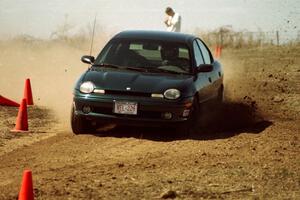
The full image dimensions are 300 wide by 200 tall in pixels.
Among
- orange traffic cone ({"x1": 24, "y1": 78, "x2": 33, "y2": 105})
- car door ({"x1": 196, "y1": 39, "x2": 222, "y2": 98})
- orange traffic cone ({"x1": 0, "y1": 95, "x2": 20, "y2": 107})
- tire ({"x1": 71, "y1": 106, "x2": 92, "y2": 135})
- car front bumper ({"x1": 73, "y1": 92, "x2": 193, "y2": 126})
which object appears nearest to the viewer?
car front bumper ({"x1": 73, "y1": 92, "x2": 193, "y2": 126})

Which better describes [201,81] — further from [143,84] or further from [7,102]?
[7,102]

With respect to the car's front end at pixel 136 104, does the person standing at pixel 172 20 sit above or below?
above

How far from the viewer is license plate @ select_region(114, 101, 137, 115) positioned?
10.5 meters

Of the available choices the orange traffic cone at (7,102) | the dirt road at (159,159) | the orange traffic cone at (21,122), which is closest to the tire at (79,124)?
the dirt road at (159,159)

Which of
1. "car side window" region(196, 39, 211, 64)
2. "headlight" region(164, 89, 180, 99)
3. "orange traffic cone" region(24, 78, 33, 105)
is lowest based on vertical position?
"orange traffic cone" region(24, 78, 33, 105)

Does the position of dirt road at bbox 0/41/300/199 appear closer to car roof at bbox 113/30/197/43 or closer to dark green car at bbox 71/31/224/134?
dark green car at bbox 71/31/224/134

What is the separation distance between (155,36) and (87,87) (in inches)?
76.9

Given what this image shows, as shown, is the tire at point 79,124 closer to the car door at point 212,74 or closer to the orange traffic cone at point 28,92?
the car door at point 212,74

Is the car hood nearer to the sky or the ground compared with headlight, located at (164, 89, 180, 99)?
nearer to the sky

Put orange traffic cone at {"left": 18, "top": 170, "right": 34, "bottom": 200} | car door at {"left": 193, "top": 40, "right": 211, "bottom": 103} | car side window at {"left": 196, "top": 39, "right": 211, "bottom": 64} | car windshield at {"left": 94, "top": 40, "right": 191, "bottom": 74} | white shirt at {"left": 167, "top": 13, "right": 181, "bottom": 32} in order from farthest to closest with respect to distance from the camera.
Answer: white shirt at {"left": 167, "top": 13, "right": 181, "bottom": 32}, car side window at {"left": 196, "top": 39, "right": 211, "bottom": 64}, car windshield at {"left": 94, "top": 40, "right": 191, "bottom": 74}, car door at {"left": 193, "top": 40, "right": 211, "bottom": 103}, orange traffic cone at {"left": 18, "top": 170, "right": 34, "bottom": 200}

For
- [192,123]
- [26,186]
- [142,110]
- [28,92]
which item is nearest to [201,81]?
[192,123]

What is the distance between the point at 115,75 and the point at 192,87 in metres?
1.21

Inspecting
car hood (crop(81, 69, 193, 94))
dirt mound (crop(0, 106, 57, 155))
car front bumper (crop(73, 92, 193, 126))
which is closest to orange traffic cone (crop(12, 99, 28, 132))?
dirt mound (crop(0, 106, 57, 155))

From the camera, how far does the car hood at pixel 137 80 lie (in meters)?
10.6
